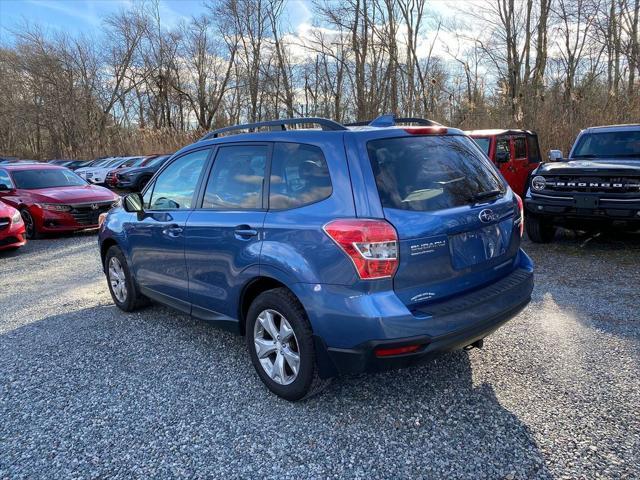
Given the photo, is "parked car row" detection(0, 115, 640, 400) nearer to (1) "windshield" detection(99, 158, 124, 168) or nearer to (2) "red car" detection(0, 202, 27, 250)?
(2) "red car" detection(0, 202, 27, 250)

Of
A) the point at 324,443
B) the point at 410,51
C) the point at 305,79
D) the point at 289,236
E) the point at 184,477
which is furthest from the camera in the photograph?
the point at 305,79

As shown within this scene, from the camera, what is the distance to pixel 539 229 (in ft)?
24.9

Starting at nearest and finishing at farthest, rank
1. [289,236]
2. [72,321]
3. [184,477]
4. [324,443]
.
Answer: [184,477]
[324,443]
[289,236]
[72,321]

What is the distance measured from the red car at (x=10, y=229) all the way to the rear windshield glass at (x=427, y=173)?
318 inches

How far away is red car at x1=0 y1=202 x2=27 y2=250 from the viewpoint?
328 inches

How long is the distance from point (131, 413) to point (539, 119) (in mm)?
15646

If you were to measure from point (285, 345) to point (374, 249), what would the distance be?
97cm

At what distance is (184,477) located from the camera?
2477 millimetres

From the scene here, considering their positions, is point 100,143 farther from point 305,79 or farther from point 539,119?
point 539,119

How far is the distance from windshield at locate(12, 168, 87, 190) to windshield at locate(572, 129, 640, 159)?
10.5m

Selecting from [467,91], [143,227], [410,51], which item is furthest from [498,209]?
[467,91]

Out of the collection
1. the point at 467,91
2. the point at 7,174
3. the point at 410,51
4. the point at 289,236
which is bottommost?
the point at 289,236

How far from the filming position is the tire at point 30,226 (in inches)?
395

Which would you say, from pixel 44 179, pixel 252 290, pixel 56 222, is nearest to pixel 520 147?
pixel 252 290
